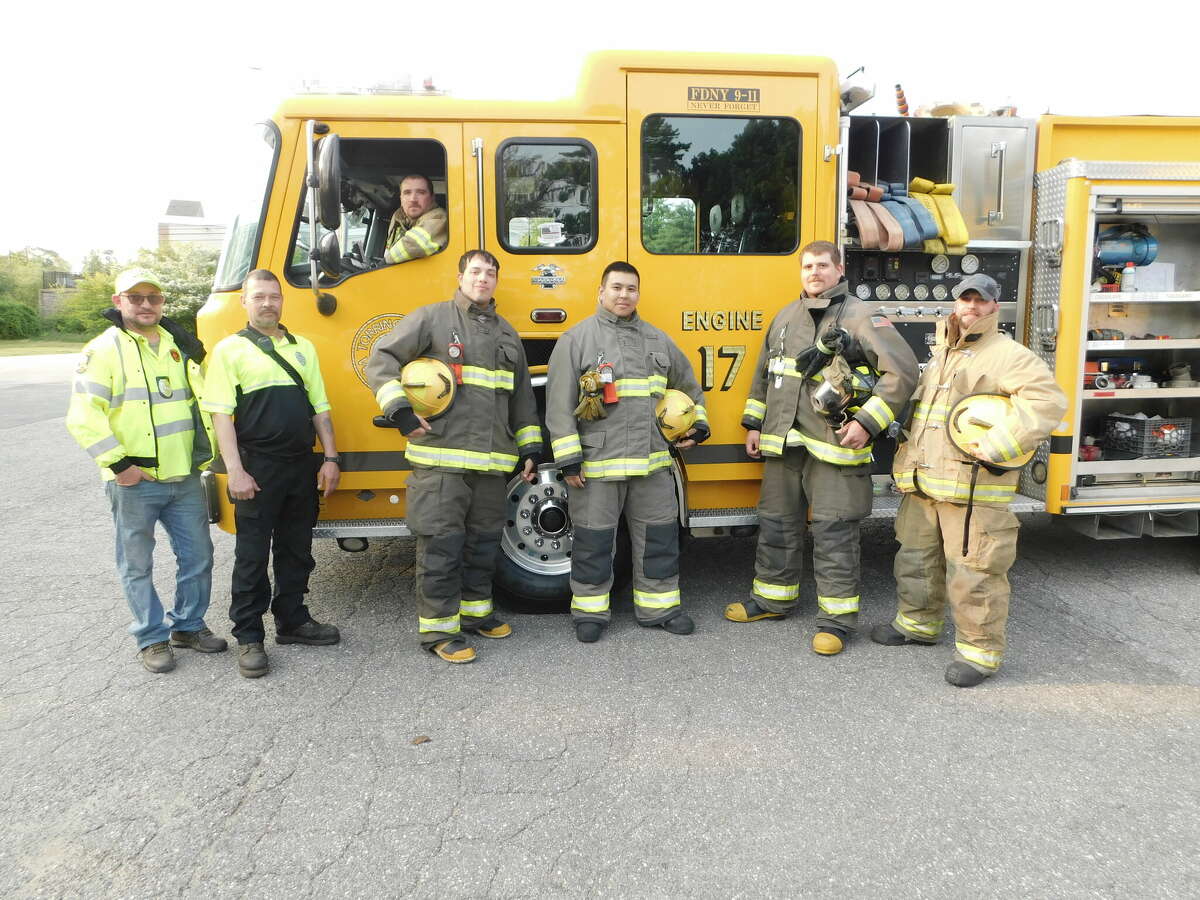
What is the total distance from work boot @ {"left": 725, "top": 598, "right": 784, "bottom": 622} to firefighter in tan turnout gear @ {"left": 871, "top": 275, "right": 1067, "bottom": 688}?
0.95m

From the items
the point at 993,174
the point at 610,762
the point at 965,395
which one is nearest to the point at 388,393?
Answer: the point at 610,762

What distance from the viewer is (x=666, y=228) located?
4.48m

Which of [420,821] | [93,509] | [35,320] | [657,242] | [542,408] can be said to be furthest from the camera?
[35,320]

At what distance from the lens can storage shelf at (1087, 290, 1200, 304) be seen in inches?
190

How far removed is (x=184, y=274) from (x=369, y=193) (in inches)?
1478

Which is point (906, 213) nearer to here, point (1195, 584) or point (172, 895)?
point (1195, 584)

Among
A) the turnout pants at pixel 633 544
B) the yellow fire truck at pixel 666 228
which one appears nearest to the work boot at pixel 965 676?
the yellow fire truck at pixel 666 228

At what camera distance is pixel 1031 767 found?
3.17m

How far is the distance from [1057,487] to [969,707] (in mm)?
1804

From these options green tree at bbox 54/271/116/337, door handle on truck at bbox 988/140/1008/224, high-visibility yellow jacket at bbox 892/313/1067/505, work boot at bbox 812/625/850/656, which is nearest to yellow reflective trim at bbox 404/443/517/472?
work boot at bbox 812/625/850/656

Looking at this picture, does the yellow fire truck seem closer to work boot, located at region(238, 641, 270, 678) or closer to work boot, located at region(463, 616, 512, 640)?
work boot, located at region(463, 616, 512, 640)

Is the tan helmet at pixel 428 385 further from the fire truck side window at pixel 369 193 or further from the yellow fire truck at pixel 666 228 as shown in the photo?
the fire truck side window at pixel 369 193

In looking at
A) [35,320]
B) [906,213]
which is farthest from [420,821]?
[35,320]

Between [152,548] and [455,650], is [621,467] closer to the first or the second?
[455,650]
